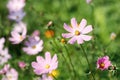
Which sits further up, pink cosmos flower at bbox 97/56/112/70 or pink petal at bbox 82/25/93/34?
pink petal at bbox 82/25/93/34

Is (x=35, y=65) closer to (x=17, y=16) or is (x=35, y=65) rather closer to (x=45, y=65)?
(x=45, y=65)

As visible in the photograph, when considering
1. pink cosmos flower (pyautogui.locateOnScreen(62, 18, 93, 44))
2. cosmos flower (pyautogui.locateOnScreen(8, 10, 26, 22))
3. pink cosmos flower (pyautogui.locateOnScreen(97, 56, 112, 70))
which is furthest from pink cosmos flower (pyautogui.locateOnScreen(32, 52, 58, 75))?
cosmos flower (pyautogui.locateOnScreen(8, 10, 26, 22))

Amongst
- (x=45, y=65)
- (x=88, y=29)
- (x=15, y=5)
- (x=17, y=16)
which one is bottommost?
(x=45, y=65)

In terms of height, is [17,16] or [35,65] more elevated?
[17,16]

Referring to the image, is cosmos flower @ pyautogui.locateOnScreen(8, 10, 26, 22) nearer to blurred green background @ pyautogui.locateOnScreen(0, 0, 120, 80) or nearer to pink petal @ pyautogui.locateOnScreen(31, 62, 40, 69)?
blurred green background @ pyautogui.locateOnScreen(0, 0, 120, 80)

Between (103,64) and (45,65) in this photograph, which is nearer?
(103,64)

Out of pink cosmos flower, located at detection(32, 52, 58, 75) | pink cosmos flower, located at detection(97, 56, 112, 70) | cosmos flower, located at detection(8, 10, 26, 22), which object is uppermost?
cosmos flower, located at detection(8, 10, 26, 22)

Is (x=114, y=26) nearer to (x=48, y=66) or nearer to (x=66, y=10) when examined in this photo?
(x=66, y=10)

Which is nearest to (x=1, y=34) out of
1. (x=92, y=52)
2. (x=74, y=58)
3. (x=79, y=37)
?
(x=74, y=58)

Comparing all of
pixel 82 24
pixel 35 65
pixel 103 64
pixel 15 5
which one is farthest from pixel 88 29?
pixel 15 5

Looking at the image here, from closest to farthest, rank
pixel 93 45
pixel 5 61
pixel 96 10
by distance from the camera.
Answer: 1. pixel 93 45
2. pixel 5 61
3. pixel 96 10

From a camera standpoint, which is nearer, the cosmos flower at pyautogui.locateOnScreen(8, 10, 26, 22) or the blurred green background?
the blurred green background
